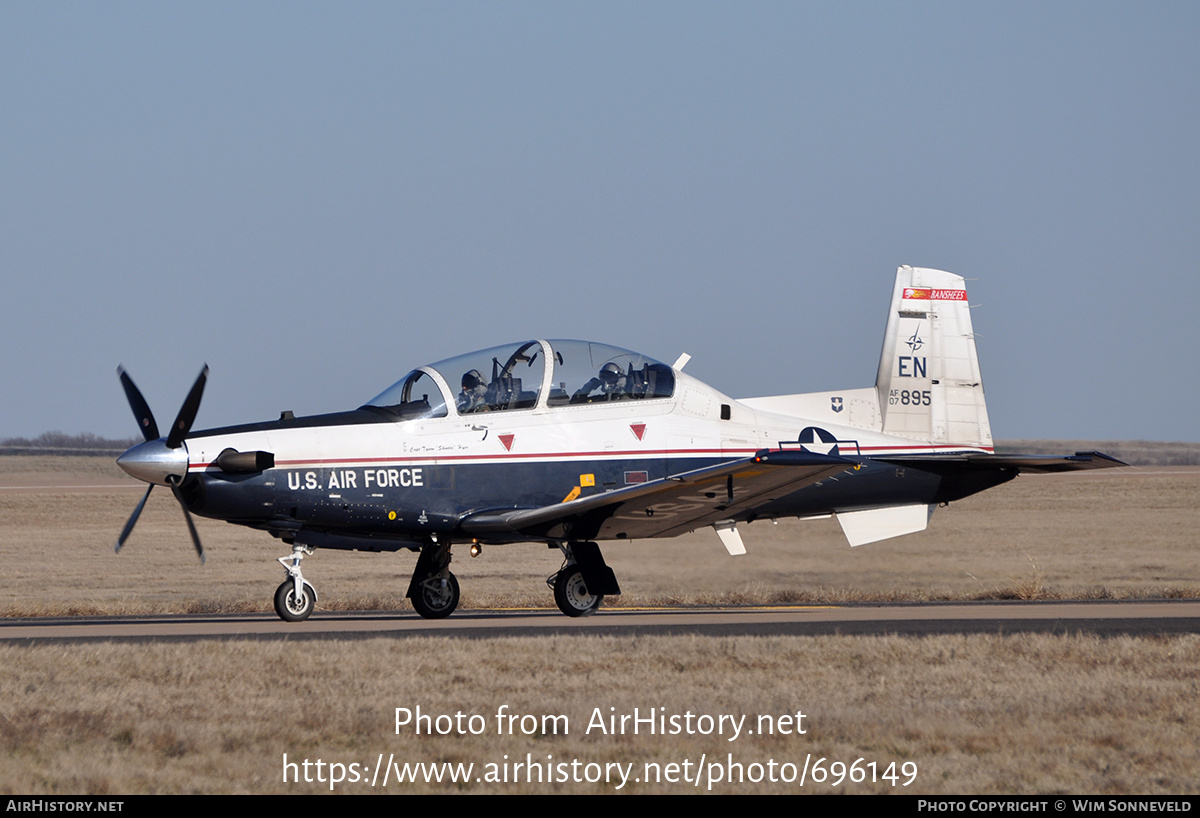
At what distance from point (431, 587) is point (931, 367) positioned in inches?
311

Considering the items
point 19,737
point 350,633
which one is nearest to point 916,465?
point 350,633

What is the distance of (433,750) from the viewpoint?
8.16m

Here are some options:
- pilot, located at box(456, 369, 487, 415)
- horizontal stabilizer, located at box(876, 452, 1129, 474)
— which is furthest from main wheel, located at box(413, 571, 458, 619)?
horizontal stabilizer, located at box(876, 452, 1129, 474)

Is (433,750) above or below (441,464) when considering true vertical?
below

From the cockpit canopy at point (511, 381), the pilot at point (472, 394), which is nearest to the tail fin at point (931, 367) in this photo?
the cockpit canopy at point (511, 381)

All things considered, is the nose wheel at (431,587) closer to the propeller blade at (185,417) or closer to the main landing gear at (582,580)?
the main landing gear at (582,580)

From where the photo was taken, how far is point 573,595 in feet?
53.3

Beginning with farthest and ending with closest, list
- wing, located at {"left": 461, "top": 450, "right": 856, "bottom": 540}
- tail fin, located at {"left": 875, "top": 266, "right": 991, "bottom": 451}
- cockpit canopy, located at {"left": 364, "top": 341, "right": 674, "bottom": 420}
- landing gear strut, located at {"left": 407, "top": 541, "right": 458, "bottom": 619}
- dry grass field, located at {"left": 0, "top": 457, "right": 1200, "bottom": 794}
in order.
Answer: tail fin, located at {"left": 875, "top": 266, "right": 991, "bottom": 451} → landing gear strut, located at {"left": 407, "top": 541, "right": 458, "bottom": 619} → cockpit canopy, located at {"left": 364, "top": 341, "right": 674, "bottom": 420} → wing, located at {"left": 461, "top": 450, "right": 856, "bottom": 540} → dry grass field, located at {"left": 0, "top": 457, "right": 1200, "bottom": 794}

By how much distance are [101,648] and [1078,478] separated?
5959cm

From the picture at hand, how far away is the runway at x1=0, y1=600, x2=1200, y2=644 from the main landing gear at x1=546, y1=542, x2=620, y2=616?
0.33 metres

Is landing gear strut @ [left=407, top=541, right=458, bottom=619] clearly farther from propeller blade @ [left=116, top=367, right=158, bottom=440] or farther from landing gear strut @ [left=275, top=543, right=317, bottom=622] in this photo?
propeller blade @ [left=116, top=367, right=158, bottom=440]

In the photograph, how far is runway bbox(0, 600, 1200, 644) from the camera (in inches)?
545

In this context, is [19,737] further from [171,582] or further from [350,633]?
[171,582]

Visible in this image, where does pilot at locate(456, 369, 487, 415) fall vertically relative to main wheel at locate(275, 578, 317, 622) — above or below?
above
